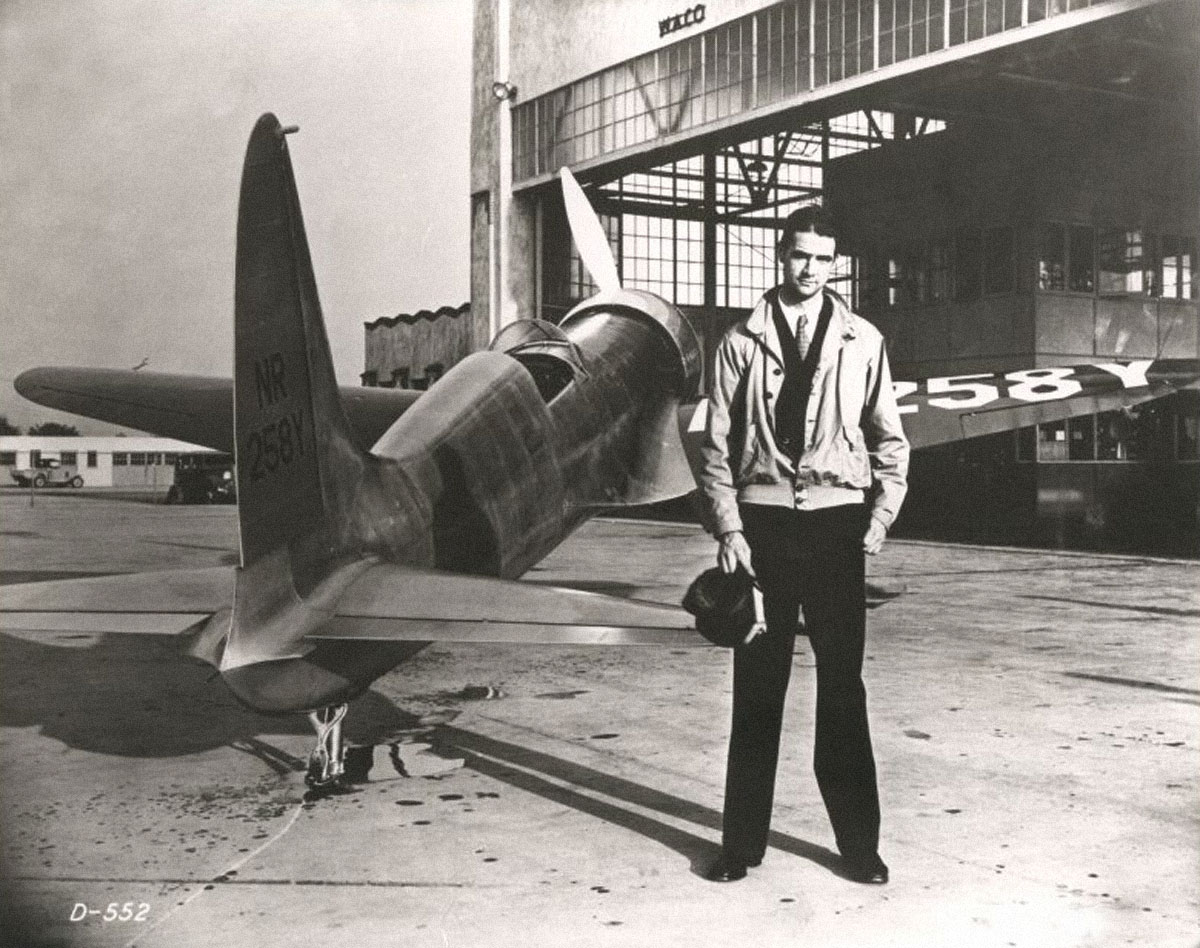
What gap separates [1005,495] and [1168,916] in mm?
20814

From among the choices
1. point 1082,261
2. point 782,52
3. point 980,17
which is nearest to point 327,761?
point 980,17

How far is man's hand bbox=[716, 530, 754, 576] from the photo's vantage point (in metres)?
3.66

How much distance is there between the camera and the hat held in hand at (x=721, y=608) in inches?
125

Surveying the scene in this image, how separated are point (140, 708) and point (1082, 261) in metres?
21.8

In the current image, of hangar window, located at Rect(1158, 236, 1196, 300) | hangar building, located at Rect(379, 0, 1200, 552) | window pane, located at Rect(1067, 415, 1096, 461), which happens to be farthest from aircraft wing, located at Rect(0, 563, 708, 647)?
hangar window, located at Rect(1158, 236, 1196, 300)

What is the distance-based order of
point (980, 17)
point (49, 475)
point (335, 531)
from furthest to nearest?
point (49, 475), point (980, 17), point (335, 531)

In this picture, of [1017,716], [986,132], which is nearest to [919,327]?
[986,132]

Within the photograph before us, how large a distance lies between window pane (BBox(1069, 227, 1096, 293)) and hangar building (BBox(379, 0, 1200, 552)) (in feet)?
0.17

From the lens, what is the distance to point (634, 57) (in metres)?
22.4

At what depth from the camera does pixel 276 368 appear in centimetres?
387

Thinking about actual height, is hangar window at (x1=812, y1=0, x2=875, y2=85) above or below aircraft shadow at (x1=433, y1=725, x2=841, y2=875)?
above

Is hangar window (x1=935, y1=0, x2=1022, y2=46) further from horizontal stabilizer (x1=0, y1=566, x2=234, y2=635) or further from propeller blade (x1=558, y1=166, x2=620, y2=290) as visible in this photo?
horizontal stabilizer (x1=0, y1=566, x2=234, y2=635)

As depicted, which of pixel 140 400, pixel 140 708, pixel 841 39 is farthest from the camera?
pixel 841 39

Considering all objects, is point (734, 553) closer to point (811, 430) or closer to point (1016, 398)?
point (811, 430)
